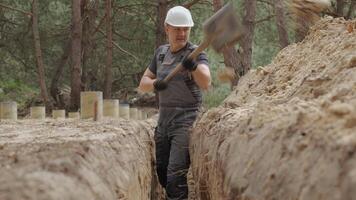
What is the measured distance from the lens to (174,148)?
519 centimetres

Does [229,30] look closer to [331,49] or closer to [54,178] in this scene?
[331,49]

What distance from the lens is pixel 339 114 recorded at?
6.73 ft

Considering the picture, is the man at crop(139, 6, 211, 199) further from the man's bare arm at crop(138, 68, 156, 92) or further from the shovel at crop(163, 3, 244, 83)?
the shovel at crop(163, 3, 244, 83)

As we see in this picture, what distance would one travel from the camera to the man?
5.11 metres

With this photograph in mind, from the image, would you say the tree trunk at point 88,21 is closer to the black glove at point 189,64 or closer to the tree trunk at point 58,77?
the tree trunk at point 58,77

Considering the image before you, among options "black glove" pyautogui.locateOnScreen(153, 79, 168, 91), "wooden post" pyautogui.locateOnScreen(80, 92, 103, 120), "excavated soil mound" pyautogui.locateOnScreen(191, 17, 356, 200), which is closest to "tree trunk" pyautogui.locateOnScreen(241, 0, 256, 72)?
"wooden post" pyautogui.locateOnScreen(80, 92, 103, 120)

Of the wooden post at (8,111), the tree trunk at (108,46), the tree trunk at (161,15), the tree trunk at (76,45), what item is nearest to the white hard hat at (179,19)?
the wooden post at (8,111)

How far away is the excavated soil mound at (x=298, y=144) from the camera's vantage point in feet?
5.77

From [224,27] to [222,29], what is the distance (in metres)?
0.02

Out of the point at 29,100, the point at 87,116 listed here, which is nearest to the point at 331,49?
the point at 87,116

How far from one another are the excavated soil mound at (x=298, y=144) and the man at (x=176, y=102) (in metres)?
0.71

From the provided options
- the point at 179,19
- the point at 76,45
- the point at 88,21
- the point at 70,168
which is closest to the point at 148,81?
the point at 179,19

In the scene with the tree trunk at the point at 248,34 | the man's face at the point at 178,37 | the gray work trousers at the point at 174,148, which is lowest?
the gray work trousers at the point at 174,148

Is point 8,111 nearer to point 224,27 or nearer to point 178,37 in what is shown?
point 178,37
